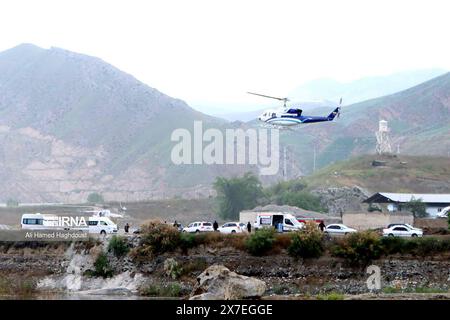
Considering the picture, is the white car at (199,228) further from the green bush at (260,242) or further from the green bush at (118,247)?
the green bush at (260,242)

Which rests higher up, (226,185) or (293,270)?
(226,185)

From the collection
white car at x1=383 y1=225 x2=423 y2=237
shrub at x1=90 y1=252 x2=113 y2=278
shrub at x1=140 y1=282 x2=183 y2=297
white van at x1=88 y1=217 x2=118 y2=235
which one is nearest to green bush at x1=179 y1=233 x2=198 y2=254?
shrub at x1=90 y1=252 x2=113 y2=278

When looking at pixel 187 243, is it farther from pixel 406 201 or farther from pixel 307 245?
pixel 406 201

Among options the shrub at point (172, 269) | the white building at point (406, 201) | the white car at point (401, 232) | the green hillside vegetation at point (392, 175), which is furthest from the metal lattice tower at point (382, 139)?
the shrub at point (172, 269)

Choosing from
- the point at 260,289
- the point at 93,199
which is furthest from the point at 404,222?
the point at 93,199

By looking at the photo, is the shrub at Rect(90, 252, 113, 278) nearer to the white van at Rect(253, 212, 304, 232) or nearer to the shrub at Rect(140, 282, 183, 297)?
the shrub at Rect(140, 282, 183, 297)
